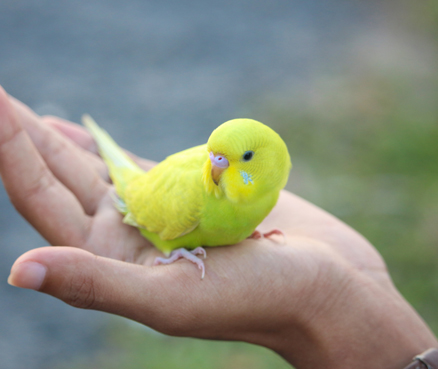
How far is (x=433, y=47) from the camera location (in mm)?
8883

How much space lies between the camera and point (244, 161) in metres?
2.08

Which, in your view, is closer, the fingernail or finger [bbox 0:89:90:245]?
the fingernail

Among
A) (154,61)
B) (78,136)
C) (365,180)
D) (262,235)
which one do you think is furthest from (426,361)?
(154,61)

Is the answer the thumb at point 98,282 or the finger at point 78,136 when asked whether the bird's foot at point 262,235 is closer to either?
the thumb at point 98,282

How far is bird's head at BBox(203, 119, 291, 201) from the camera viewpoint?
6.56 ft

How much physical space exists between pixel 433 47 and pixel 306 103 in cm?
356

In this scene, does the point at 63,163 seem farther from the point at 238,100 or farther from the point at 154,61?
the point at 154,61

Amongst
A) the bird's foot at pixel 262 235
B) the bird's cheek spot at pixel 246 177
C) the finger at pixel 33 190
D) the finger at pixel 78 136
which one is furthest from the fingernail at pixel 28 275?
the finger at pixel 78 136

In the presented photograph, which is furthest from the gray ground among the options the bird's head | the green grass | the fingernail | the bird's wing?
the bird's head

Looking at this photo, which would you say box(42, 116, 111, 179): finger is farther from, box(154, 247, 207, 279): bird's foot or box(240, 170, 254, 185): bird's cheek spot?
box(240, 170, 254, 185): bird's cheek spot

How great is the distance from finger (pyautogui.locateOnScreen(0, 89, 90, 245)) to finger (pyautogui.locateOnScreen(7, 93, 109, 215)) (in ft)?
1.39

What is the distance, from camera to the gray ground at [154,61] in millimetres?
6801

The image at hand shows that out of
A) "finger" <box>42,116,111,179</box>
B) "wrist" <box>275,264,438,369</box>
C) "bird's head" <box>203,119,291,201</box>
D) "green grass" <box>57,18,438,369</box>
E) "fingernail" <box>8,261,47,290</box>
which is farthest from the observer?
"green grass" <box>57,18,438,369</box>

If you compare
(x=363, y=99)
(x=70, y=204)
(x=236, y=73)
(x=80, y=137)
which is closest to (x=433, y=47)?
(x=363, y=99)
